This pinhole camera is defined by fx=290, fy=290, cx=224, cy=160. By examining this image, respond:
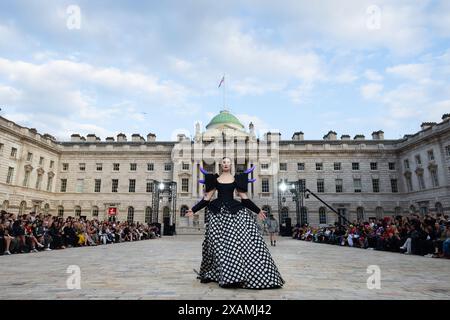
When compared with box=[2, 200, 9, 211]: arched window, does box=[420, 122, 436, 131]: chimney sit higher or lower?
higher

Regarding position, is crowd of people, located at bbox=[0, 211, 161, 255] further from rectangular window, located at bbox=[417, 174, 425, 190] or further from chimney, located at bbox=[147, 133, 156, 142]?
rectangular window, located at bbox=[417, 174, 425, 190]

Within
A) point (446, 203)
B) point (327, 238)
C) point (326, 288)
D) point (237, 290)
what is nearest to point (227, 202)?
point (237, 290)

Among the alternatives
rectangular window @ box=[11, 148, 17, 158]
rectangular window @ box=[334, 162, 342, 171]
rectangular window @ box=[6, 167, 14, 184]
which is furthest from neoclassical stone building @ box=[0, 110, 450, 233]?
rectangular window @ box=[6, 167, 14, 184]

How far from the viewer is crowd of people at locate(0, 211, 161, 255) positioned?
11.4 meters

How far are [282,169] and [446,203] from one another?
19863 millimetres

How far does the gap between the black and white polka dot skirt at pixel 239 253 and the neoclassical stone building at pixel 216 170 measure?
3441cm

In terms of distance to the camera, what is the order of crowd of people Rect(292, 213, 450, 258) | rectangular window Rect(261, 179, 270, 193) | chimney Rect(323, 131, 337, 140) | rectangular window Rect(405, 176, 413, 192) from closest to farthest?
crowd of people Rect(292, 213, 450, 258), rectangular window Rect(405, 176, 413, 192), rectangular window Rect(261, 179, 270, 193), chimney Rect(323, 131, 337, 140)

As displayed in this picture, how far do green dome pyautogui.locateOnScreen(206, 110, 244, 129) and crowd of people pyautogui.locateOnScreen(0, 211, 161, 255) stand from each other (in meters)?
33.9

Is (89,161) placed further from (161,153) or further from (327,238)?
(327,238)

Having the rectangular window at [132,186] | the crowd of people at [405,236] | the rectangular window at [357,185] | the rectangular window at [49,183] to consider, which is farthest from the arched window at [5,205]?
the rectangular window at [357,185]

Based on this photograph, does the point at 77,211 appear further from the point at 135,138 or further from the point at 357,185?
the point at 357,185

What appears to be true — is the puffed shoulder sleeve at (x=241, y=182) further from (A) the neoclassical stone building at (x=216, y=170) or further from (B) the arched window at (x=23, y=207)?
(B) the arched window at (x=23, y=207)

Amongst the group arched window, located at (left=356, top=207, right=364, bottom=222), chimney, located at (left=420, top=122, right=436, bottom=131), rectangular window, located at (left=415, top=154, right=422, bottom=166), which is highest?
chimney, located at (left=420, top=122, right=436, bottom=131)
